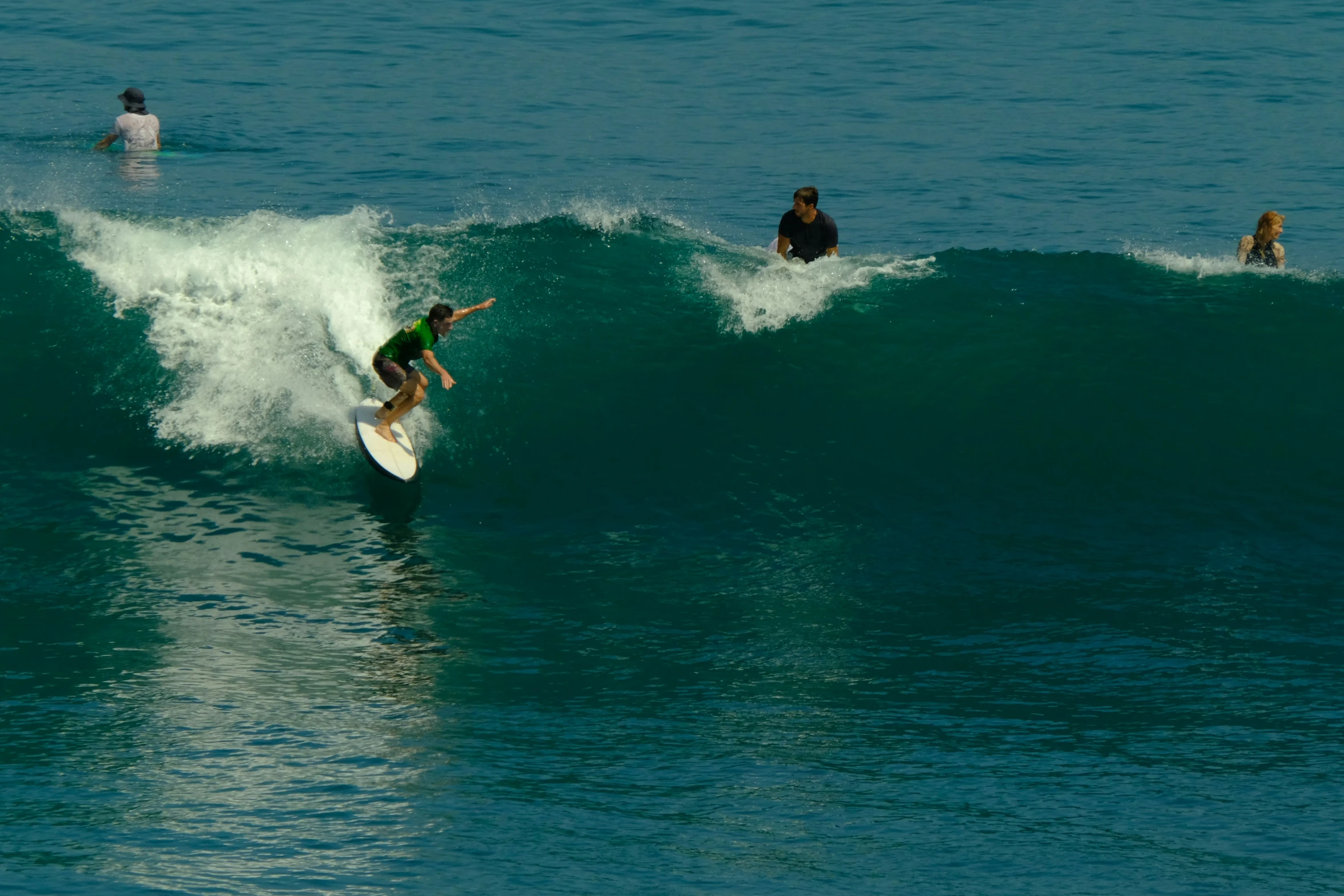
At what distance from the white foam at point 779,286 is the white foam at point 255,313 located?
3177mm

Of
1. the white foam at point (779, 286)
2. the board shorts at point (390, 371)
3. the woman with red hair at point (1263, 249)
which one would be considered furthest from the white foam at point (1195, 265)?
the board shorts at point (390, 371)

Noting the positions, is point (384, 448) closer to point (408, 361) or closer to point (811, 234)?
point (408, 361)

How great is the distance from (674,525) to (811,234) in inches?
135

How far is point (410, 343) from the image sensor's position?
12328 mm

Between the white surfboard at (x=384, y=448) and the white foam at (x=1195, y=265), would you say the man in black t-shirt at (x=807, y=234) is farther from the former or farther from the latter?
the white surfboard at (x=384, y=448)

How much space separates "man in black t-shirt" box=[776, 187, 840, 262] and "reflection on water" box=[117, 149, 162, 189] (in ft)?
33.0

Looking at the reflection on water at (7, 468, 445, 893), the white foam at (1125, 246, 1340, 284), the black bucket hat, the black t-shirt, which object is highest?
the black bucket hat

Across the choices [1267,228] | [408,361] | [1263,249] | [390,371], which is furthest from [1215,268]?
[390,371]

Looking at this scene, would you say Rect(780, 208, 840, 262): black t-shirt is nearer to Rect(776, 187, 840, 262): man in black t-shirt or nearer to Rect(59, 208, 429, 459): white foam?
Rect(776, 187, 840, 262): man in black t-shirt

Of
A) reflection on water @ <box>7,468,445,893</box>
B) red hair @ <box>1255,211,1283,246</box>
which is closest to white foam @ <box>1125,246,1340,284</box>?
red hair @ <box>1255,211,1283,246</box>

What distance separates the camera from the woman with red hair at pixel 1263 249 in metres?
14.3

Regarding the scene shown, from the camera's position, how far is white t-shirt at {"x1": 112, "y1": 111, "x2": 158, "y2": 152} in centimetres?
2217

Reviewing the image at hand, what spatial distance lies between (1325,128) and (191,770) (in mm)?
21292

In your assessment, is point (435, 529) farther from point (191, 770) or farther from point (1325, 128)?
point (1325, 128)
